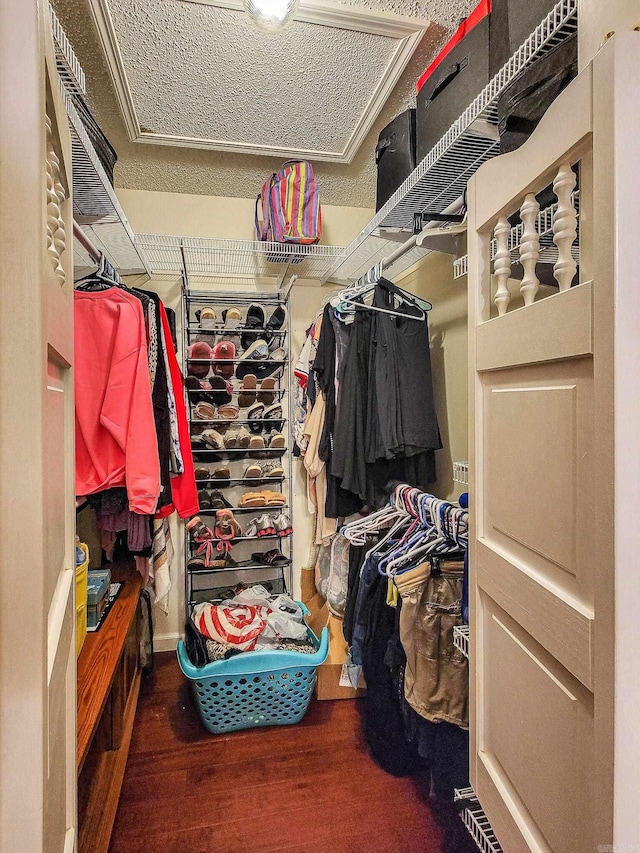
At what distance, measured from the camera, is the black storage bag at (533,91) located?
0.94m

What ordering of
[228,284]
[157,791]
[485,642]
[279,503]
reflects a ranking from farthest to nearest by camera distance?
1. [228,284]
2. [279,503]
3. [157,791]
4. [485,642]

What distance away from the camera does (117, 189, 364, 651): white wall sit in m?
2.52

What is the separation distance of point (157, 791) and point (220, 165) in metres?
2.66

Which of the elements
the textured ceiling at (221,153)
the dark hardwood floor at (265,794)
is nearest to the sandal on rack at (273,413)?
the textured ceiling at (221,153)

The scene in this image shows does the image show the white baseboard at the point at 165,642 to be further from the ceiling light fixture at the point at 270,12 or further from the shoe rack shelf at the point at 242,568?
the ceiling light fixture at the point at 270,12

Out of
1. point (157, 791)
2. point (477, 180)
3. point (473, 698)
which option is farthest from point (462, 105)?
point (157, 791)

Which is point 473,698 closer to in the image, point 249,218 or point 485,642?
point 485,642

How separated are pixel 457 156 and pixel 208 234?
63.5 inches

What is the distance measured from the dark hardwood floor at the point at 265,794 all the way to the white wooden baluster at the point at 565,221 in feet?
5.59

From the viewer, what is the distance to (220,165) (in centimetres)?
228

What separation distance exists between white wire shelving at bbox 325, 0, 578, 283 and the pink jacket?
1047 mm

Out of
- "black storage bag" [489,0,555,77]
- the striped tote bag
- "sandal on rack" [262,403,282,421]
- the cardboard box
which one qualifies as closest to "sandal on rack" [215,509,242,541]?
"sandal on rack" [262,403,282,421]

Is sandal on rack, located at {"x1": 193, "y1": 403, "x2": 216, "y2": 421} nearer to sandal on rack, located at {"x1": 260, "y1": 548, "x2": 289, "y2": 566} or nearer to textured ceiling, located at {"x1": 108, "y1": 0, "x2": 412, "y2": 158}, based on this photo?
sandal on rack, located at {"x1": 260, "y1": 548, "x2": 289, "y2": 566}

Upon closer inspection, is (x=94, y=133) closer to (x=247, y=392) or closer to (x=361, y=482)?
(x=247, y=392)
